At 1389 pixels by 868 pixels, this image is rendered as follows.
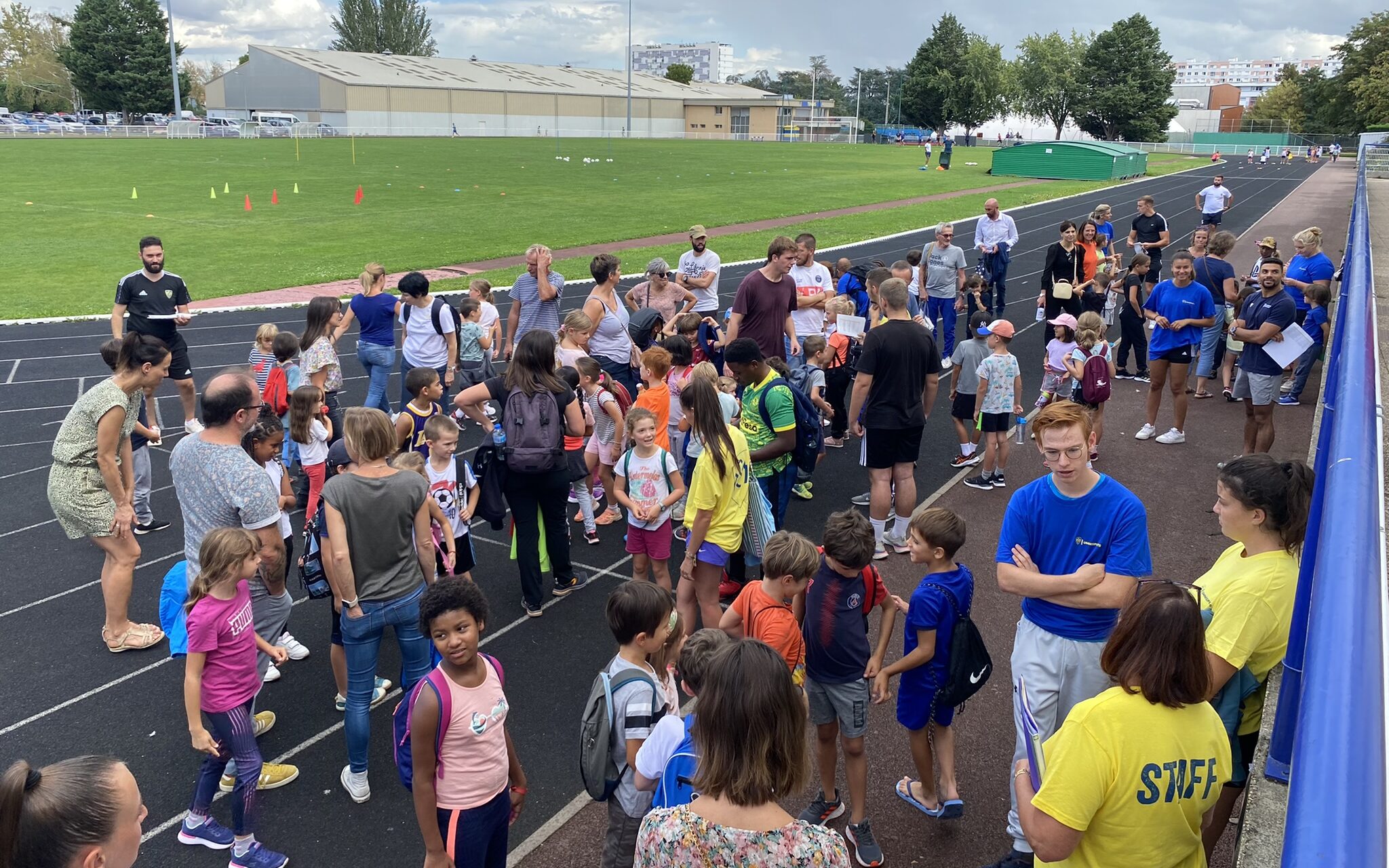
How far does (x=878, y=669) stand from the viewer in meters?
4.50

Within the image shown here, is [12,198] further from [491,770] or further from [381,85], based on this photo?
[381,85]

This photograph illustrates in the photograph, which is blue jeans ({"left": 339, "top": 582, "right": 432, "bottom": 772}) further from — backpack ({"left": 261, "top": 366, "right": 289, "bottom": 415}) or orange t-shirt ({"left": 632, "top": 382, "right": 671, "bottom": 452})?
backpack ({"left": 261, "top": 366, "right": 289, "bottom": 415})

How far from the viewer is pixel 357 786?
15.9 ft

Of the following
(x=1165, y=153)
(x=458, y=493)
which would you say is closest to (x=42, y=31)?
(x=1165, y=153)

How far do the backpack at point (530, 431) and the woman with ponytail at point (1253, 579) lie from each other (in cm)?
406

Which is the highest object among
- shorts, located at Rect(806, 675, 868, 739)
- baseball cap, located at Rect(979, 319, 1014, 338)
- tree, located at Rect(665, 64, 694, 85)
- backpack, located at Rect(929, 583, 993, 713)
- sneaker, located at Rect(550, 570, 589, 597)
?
tree, located at Rect(665, 64, 694, 85)

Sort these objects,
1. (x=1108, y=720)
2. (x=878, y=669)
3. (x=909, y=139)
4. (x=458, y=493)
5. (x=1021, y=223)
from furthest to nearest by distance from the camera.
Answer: (x=909, y=139), (x=1021, y=223), (x=458, y=493), (x=878, y=669), (x=1108, y=720)

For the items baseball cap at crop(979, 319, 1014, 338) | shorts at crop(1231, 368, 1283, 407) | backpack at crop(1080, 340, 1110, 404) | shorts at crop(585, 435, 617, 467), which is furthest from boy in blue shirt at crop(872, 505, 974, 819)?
shorts at crop(1231, 368, 1283, 407)

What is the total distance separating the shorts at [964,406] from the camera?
948 centimetres

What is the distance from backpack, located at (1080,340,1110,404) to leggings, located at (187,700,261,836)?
800 centimetres

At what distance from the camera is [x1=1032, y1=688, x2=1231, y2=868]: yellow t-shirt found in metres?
2.66

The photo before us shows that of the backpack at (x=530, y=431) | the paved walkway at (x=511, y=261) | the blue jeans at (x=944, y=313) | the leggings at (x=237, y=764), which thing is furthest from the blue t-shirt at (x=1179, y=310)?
the paved walkway at (x=511, y=261)

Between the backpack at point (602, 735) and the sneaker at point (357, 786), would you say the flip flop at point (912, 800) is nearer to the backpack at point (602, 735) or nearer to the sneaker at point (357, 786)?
the backpack at point (602, 735)

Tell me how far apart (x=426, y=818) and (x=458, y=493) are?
10.4ft
